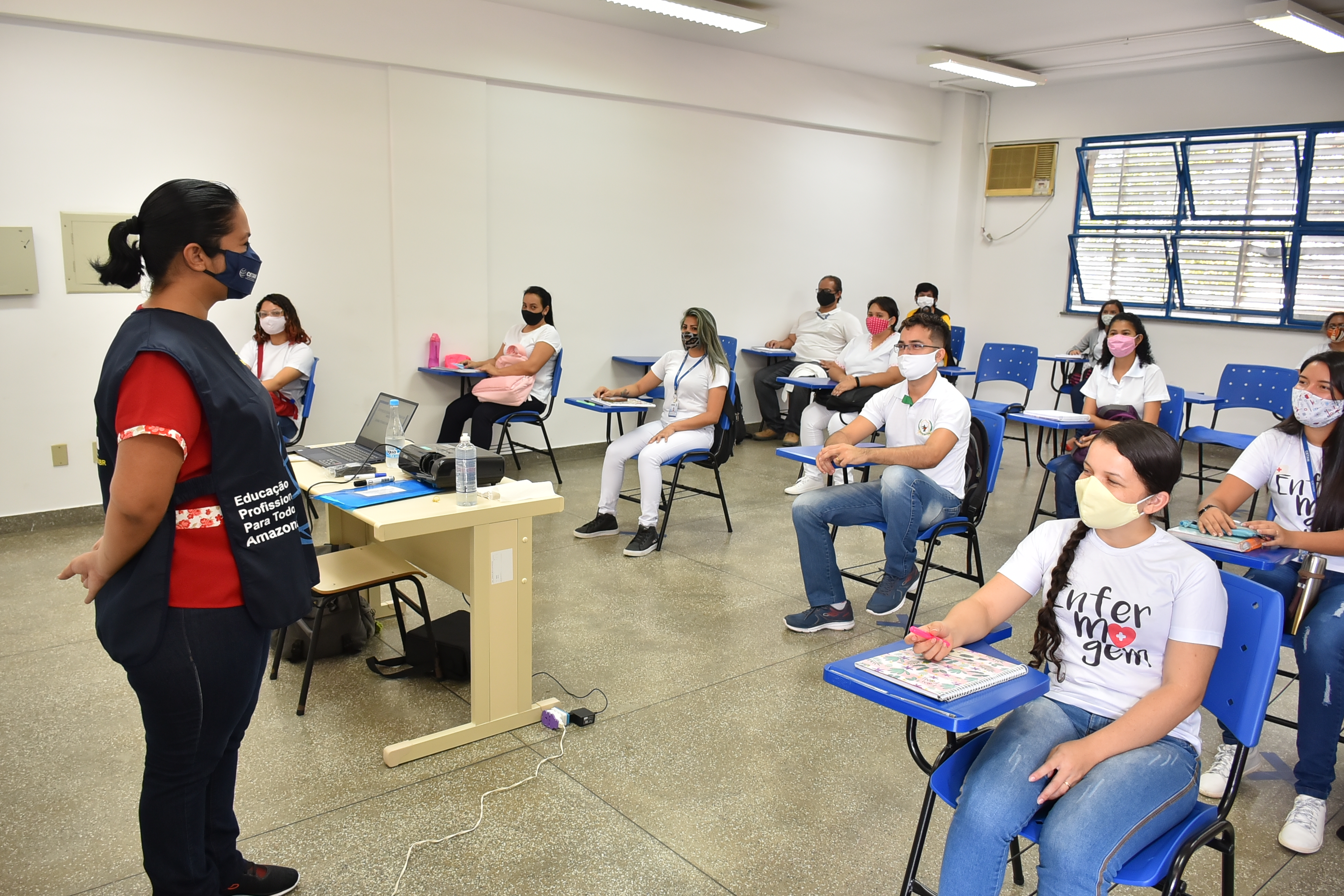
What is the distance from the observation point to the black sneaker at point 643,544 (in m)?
4.85

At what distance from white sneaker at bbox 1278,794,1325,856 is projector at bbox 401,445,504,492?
251 centimetres

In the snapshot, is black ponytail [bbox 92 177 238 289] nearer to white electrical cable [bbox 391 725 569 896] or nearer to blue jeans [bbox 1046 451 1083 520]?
white electrical cable [bbox 391 725 569 896]

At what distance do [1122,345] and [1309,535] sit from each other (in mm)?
2588

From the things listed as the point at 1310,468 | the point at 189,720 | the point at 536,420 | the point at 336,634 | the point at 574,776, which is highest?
the point at 1310,468

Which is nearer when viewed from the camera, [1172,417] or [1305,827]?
[1305,827]

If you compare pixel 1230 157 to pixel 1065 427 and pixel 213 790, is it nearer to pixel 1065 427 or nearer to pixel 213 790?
pixel 1065 427

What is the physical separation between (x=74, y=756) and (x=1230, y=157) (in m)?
9.09

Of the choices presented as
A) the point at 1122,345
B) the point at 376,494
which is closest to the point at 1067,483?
the point at 1122,345

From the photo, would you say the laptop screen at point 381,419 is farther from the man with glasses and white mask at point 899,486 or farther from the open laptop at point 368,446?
the man with glasses and white mask at point 899,486

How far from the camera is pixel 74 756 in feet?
9.11

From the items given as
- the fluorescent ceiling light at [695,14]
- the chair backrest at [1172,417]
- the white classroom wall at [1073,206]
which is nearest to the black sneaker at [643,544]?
the chair backrest at [1172,417]

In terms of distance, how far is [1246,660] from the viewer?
1.84 meters

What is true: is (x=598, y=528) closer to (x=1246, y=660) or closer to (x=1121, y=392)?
(x=1121, y=392)

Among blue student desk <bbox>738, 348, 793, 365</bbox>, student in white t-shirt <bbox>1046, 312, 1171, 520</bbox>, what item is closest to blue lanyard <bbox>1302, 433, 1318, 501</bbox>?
student in white t-shirt <bbox>1046, 312, 1171, 520</bbox>
